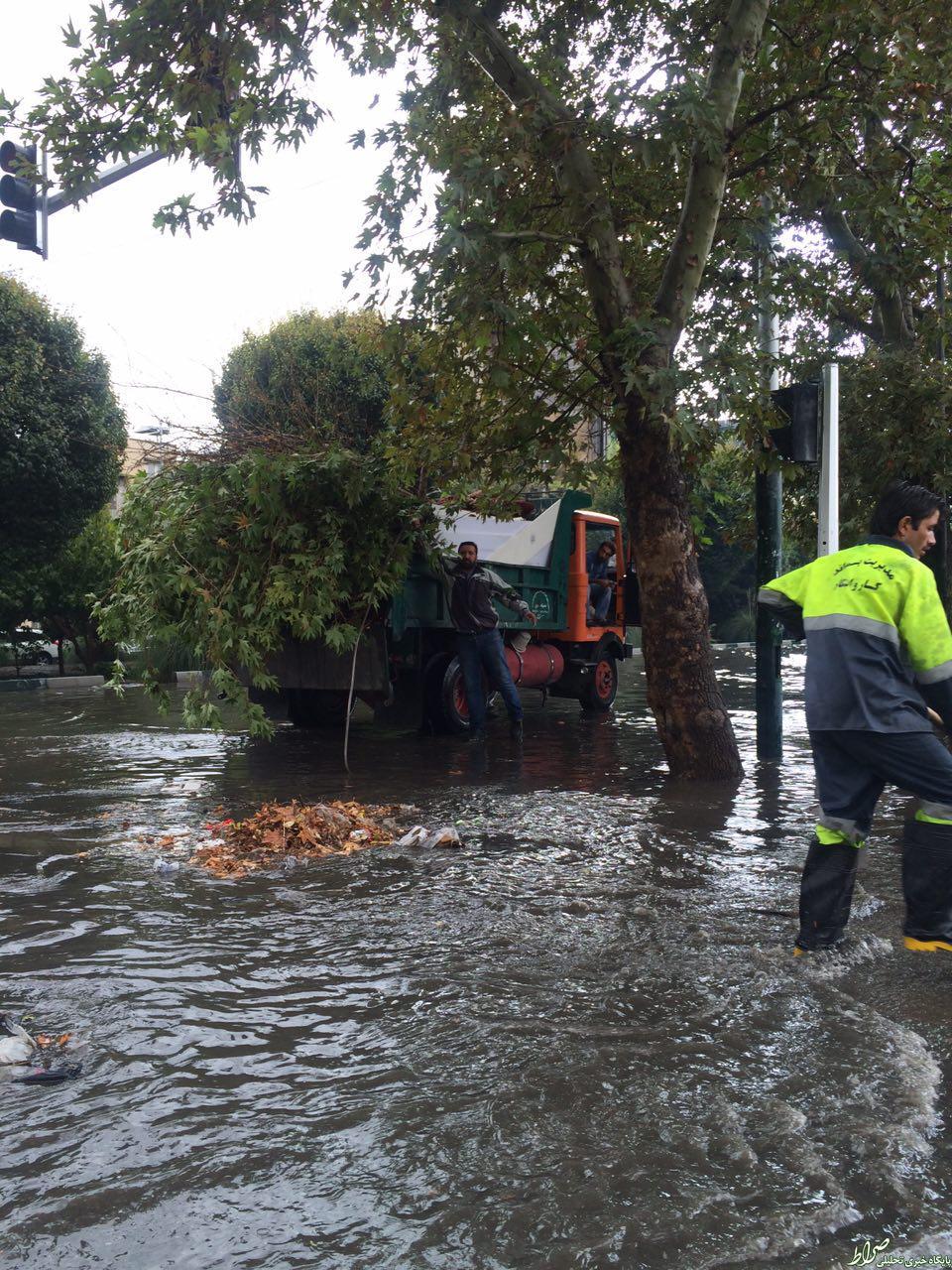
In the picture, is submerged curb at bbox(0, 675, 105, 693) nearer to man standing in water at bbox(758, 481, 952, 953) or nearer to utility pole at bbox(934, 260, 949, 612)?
utility pole at bbox(934, 260, 949, 612)

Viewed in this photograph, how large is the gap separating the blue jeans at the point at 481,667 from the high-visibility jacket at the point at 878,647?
7.17 m

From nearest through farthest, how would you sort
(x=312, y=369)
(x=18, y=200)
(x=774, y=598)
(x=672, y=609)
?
(x=774, y=598) → (x=672, y=609) → (x=18, y=200) → (x=312, y=369)

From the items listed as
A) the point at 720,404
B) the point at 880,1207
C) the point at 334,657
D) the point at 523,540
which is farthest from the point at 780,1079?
the point at 523,540

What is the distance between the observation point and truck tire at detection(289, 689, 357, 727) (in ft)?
44.8

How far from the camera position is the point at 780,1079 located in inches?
135

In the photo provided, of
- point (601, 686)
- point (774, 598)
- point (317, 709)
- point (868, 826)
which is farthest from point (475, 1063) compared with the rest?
point (601, 686)

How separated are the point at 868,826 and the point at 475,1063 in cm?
194

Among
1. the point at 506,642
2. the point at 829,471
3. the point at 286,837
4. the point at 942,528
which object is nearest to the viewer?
the point at 829,471

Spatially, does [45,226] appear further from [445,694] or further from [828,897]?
[828,897]

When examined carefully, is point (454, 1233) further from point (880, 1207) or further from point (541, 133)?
point (541, 133)

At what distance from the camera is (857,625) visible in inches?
175

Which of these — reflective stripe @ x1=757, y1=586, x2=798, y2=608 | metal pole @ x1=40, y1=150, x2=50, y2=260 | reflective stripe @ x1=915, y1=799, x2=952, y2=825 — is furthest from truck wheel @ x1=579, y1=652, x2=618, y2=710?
reflective stripe @ x1=915, y1=799, x2=952, y2=825

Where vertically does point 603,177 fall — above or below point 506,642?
above

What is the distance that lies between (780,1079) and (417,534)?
789 centimetres
